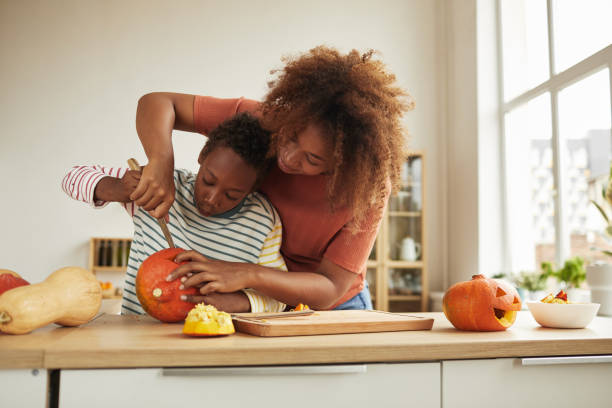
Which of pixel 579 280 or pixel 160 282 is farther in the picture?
pixel 579 280

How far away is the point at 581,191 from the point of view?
2996 mm

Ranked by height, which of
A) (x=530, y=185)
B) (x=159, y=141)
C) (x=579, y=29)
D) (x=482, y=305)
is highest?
(x=579, y=29)

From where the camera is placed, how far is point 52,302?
78 centimetres

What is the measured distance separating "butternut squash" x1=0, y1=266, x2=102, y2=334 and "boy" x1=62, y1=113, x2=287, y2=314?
249 millimetres

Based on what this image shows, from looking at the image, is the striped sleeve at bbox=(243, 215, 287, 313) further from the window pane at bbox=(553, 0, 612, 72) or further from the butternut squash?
the window pane at bbox=(553, 0, 612, 72)

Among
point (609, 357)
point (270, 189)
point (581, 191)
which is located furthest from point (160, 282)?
point (581, 191)

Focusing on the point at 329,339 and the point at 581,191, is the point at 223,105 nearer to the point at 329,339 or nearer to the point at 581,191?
the point at 329,339

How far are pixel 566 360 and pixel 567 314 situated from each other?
17cm

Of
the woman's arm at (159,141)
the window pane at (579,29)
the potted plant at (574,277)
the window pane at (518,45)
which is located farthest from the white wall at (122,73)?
the woman's arm at (159,141)

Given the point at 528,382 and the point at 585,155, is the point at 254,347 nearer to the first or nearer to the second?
the point at 528,382

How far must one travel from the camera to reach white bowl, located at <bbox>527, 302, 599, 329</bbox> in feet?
3.07

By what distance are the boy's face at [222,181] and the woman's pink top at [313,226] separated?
0.38 feet

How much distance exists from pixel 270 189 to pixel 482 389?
69cm

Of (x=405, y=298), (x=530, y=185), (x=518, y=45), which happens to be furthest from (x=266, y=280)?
(x=518, y=45)
